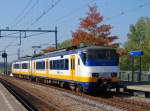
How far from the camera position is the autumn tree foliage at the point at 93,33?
43281 mm

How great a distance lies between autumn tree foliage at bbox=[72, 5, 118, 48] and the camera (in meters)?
43.3

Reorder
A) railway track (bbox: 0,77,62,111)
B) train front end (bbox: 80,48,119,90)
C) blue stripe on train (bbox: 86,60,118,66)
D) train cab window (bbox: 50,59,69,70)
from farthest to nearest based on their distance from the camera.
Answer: train cab window (bbox: 50,59,69,70)
blue stripe on train (bbox: 86,60,118,66)
train front end (bbox: 80,48,119,90)
railway track (bbox: 0,77,62,111)

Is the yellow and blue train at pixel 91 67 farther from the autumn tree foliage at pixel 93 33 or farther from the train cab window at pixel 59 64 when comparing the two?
the autumn tree foliage at pixel 93 33

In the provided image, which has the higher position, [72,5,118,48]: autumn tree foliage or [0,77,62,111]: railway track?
[72,5,118,48]: autumn tree foliage

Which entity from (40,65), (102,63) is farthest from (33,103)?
(40,65)

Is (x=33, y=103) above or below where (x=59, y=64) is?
below

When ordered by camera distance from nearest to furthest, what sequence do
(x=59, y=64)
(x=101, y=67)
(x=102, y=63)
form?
(x=101, y=67)
(x=102, y=63)
(x=59, y=64)

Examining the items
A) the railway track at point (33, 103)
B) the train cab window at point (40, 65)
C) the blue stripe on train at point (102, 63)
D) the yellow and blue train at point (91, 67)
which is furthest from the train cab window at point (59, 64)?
the train cab window at point (40, 65)

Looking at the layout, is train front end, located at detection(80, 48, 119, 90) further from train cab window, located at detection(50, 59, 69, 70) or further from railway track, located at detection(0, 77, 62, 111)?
train cab window, located at detection(50, 59, 69, 70)

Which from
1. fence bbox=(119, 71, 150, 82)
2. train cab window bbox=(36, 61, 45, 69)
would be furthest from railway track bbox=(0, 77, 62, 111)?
fence bbox=(119, 71, 150, 82)

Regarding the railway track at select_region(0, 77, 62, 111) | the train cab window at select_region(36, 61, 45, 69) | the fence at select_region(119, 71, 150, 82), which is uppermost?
the train cab window at select_region(36, 61, 45, 69)

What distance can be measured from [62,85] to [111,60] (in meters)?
7.87

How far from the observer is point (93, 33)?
144 feet

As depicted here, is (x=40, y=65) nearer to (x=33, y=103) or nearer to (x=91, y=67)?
(x=91, y=67)
